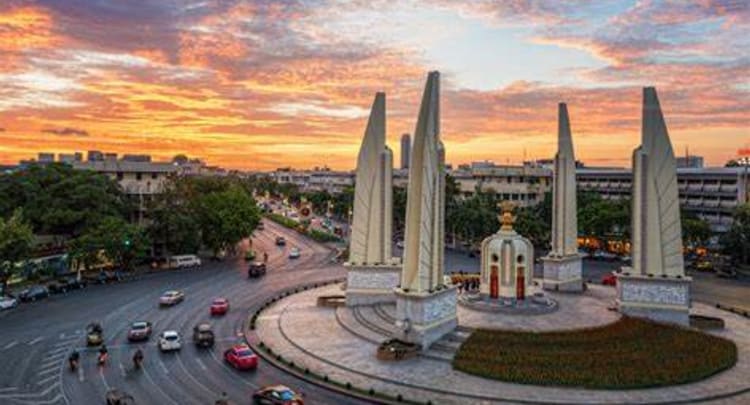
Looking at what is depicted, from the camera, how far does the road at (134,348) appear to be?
939 inches

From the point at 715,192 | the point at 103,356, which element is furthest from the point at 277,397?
the point at 715,192

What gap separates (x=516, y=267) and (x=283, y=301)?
1783 cm

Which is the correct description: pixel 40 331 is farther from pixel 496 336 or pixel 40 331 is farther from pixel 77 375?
pixel 496 336

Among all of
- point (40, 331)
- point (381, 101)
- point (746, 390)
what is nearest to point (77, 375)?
point (40, 331)

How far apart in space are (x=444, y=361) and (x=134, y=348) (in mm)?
17427

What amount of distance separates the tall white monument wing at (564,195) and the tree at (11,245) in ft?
138

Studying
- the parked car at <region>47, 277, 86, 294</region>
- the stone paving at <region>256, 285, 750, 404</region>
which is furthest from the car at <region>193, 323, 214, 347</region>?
the parked car at <region>47, 277, 86, 294</region>

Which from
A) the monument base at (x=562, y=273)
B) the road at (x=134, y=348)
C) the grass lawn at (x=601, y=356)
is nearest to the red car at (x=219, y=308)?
the road at (x=134, y=348)

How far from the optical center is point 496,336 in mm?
28859

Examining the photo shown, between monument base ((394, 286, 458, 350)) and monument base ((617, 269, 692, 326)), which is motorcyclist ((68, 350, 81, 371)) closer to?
monument base ((394, 286, 458, 350))

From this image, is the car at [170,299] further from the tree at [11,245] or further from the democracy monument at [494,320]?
the tree at [11,245]

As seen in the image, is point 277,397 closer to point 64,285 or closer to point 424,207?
point 424,207

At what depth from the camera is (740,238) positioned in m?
55.5

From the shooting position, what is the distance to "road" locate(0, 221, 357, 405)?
78.3 feet
